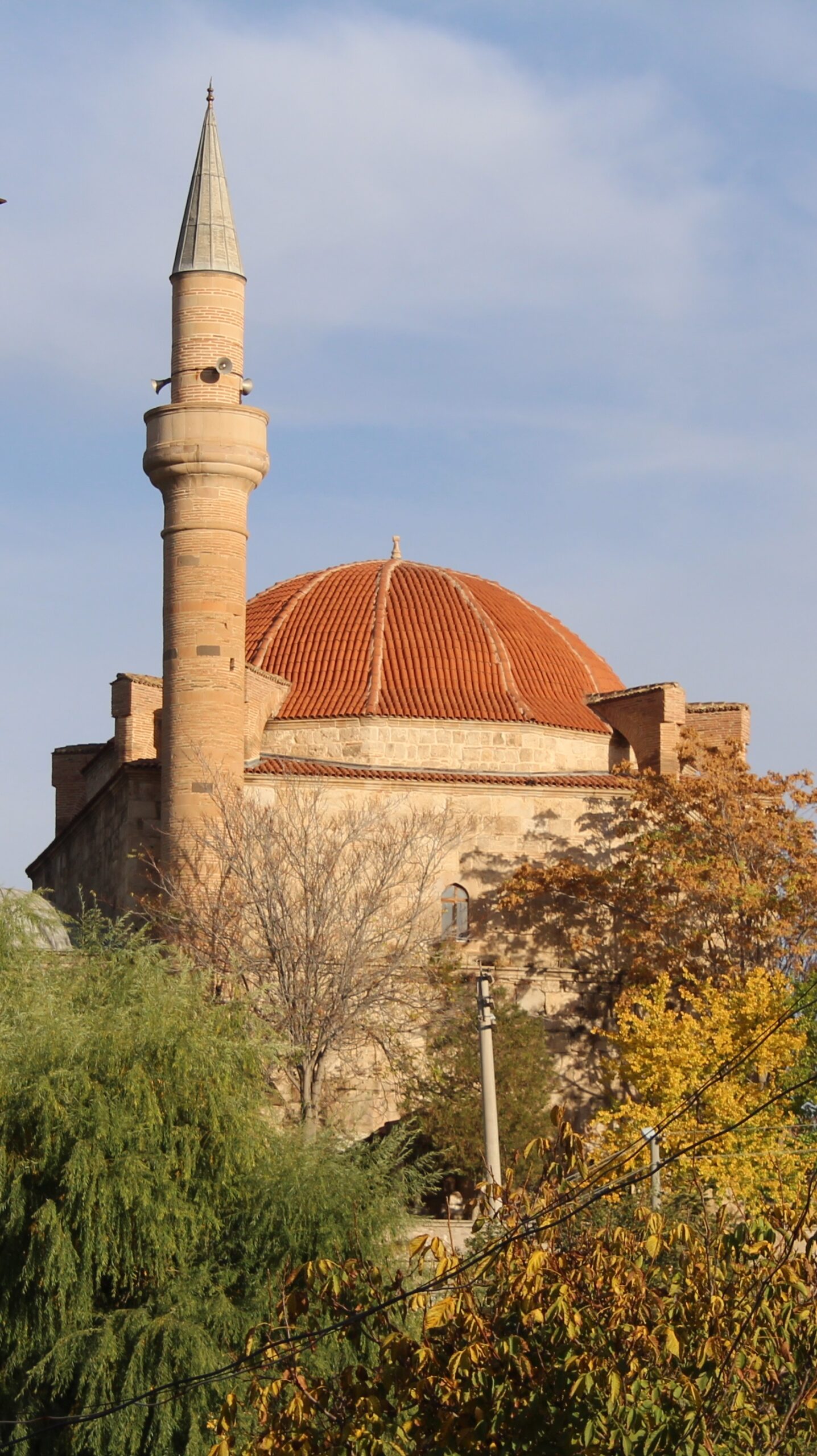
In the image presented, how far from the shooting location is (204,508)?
88.9 ft

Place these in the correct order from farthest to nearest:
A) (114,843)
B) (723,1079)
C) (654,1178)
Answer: (114,843) → (723,1079) → (654,1178)

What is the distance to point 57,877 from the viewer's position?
112 feet

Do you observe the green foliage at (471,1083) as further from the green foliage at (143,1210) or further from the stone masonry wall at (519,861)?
the green foliage at (143,1210)

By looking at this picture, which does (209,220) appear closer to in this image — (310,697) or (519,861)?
(310,697)

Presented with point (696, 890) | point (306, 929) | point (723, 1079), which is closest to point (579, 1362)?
point (723, 1079)

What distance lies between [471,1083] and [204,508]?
7.90 metres

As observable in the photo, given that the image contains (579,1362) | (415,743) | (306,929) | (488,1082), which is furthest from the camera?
(415,743)

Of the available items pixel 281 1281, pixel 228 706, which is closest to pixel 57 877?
pixel 228 706

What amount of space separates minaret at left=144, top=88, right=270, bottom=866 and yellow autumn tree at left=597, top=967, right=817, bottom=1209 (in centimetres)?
596

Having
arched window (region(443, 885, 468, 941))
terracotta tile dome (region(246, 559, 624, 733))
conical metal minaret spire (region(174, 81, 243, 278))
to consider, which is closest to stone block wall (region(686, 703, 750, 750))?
terracotta tile dome (region(246, 559, 624, 733))

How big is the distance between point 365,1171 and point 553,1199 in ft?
17.0

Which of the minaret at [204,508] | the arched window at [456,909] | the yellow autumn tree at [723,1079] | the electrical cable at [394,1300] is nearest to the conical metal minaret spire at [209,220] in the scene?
the minaret at [204,508]

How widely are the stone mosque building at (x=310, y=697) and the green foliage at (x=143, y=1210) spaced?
34.5 ft

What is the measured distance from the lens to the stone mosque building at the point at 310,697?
2686 cm
